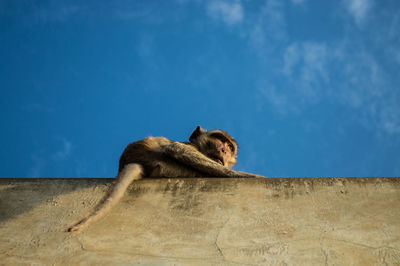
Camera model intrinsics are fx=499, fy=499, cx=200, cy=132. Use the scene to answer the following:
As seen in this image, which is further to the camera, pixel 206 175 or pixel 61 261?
pixel 206 175

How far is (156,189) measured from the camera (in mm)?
4992

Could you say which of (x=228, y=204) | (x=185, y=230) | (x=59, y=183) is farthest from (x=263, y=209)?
(x=59, y=183)

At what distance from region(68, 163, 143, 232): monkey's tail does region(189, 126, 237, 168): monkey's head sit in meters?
1.79

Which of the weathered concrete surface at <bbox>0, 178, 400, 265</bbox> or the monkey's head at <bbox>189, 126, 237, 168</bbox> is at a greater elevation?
the monkey's head at <bbox>189, 126, 237, 168</bbox>

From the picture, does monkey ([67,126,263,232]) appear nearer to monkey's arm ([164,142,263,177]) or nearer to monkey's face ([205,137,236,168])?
monkey's arm ([164,142,263,177])

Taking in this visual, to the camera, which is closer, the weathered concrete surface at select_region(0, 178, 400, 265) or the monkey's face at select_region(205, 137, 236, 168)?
the weathered concrete surface at select_region(0, 178, 400, 265)

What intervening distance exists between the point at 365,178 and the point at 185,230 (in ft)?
6.06

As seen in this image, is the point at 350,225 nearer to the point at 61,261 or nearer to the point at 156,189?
the point at 156,189

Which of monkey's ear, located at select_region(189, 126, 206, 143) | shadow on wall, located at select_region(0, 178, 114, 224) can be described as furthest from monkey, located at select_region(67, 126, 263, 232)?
monkey's ear, located at select_region(189, 126, 206, 143)

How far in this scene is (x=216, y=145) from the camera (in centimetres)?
743

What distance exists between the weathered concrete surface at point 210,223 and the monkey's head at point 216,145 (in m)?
2.24

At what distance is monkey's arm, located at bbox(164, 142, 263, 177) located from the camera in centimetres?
579

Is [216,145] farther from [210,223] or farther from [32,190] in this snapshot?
[210,223]

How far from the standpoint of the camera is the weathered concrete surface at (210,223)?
3830mm
